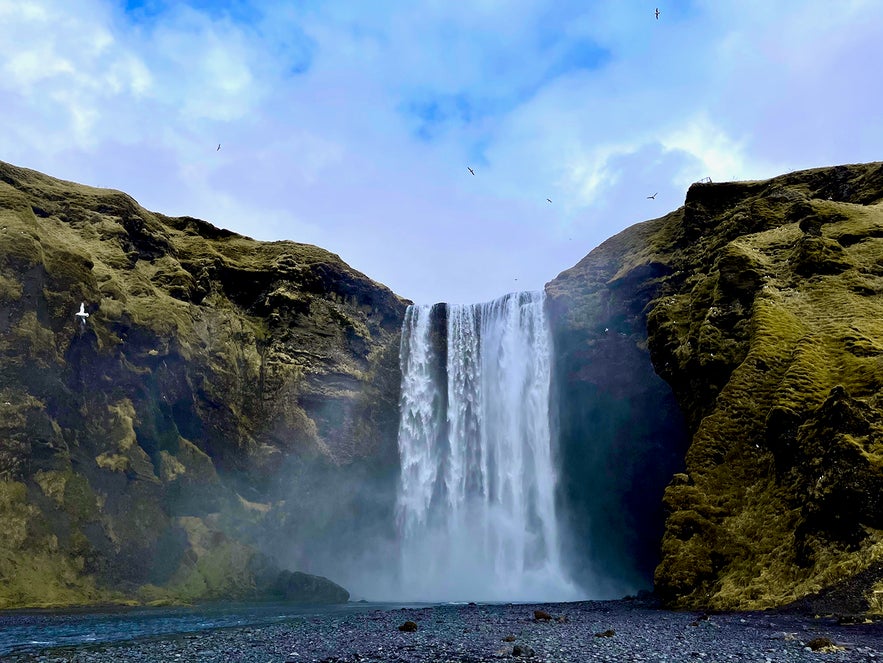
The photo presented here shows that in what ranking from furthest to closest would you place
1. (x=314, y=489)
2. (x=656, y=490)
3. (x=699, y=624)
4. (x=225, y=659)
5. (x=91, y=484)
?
(x=314, y=489) → (x=656, y=490) → (x=91, y=484) → (x=699, y=624) → (x=225, y=659)

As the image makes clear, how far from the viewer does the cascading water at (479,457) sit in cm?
4831

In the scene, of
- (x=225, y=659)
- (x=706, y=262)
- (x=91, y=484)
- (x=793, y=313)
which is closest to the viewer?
(x=225, y=659)

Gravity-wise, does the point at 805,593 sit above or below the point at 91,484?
below

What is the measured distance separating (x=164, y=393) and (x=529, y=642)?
36082 mm

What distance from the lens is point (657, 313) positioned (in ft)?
130

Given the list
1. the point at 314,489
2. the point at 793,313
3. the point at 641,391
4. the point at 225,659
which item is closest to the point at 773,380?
the point at 793,313

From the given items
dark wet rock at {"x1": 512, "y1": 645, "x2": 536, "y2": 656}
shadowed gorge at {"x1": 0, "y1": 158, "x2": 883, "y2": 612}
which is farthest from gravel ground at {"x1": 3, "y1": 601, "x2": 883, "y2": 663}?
shadowed gorge at {"x1": 0, "y1": 158, "x2": 883, "y2": 612}

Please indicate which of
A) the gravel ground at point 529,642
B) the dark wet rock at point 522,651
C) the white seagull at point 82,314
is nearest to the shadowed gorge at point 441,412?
the white seagull at point 82,314

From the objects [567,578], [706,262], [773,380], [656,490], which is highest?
[706,262]

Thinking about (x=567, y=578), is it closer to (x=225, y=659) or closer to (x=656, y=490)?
(x=656, y=490)

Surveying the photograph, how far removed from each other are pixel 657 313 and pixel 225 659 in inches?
1251

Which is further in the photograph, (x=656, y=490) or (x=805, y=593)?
(x=656, y=490)

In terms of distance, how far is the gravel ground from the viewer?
14070mm

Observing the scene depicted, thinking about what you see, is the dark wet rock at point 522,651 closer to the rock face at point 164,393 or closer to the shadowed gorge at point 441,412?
the shadowed gorge at point 441,412
